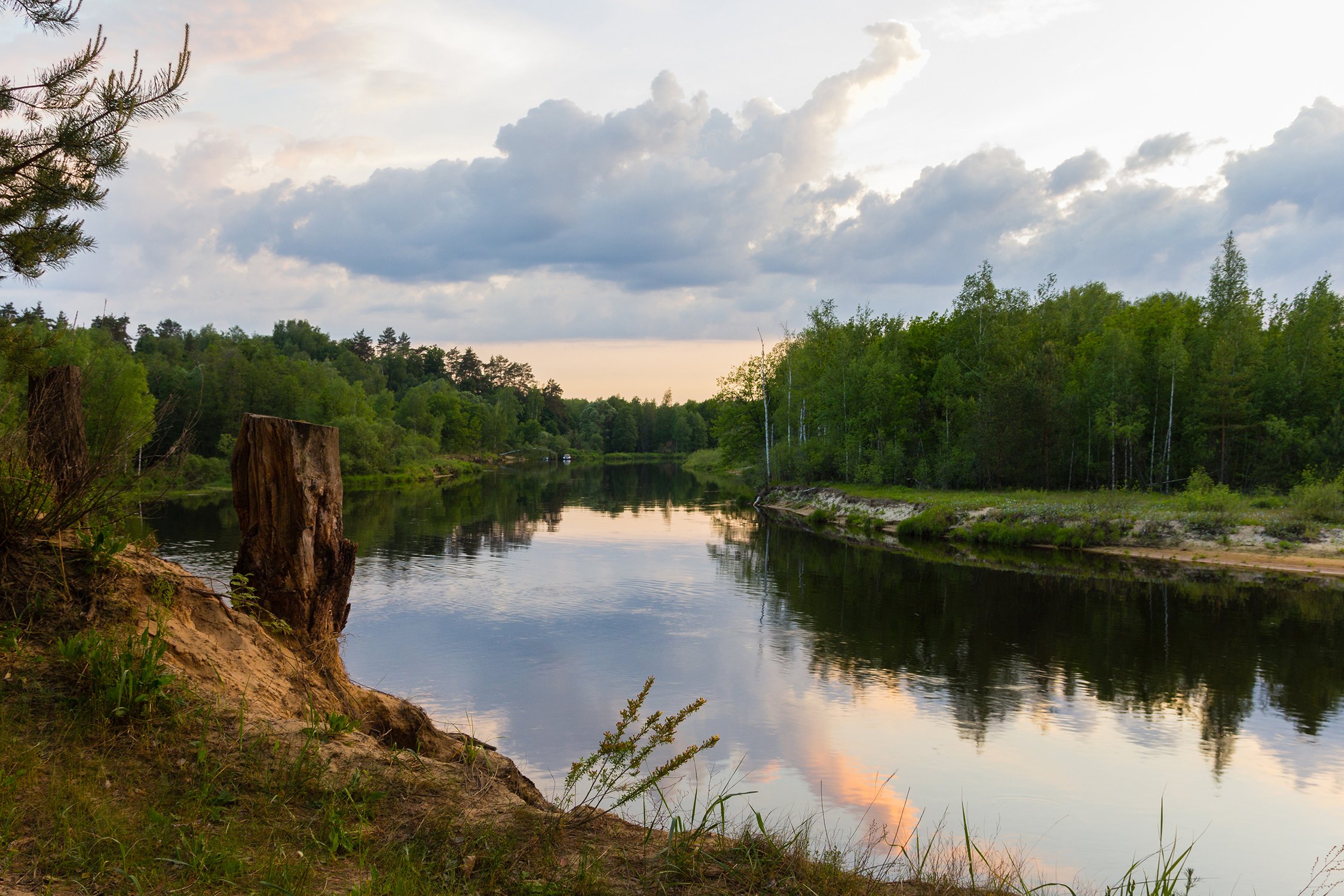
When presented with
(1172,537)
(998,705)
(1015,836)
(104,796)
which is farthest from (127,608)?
(1172,537)

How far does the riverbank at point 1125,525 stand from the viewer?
28906mm

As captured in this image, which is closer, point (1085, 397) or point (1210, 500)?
point (1210, 500)

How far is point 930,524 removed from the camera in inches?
1489

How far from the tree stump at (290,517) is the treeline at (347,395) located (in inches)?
25.0

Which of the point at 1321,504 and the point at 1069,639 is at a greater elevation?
the point at 1321,504

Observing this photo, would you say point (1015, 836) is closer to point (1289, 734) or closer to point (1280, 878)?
point (1280, 878)

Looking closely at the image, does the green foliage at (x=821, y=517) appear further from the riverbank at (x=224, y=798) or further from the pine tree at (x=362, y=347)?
the pine tree at (x=362, y=347)

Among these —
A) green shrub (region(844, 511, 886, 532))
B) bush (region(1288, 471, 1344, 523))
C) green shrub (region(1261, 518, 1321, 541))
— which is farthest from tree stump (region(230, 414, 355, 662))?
green shrub (region(844, 511, 886, 532))

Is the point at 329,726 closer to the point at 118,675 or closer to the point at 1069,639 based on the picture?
the point at 118,675

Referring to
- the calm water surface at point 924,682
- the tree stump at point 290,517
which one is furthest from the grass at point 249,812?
the calm water surface at point 924,682

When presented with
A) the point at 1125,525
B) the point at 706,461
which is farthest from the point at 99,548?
the point at 706,461

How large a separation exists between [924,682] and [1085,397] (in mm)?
36596

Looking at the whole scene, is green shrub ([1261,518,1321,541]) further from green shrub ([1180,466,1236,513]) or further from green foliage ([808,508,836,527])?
green foliage ([808,508,836,527])

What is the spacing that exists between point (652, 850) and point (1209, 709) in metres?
13.2
